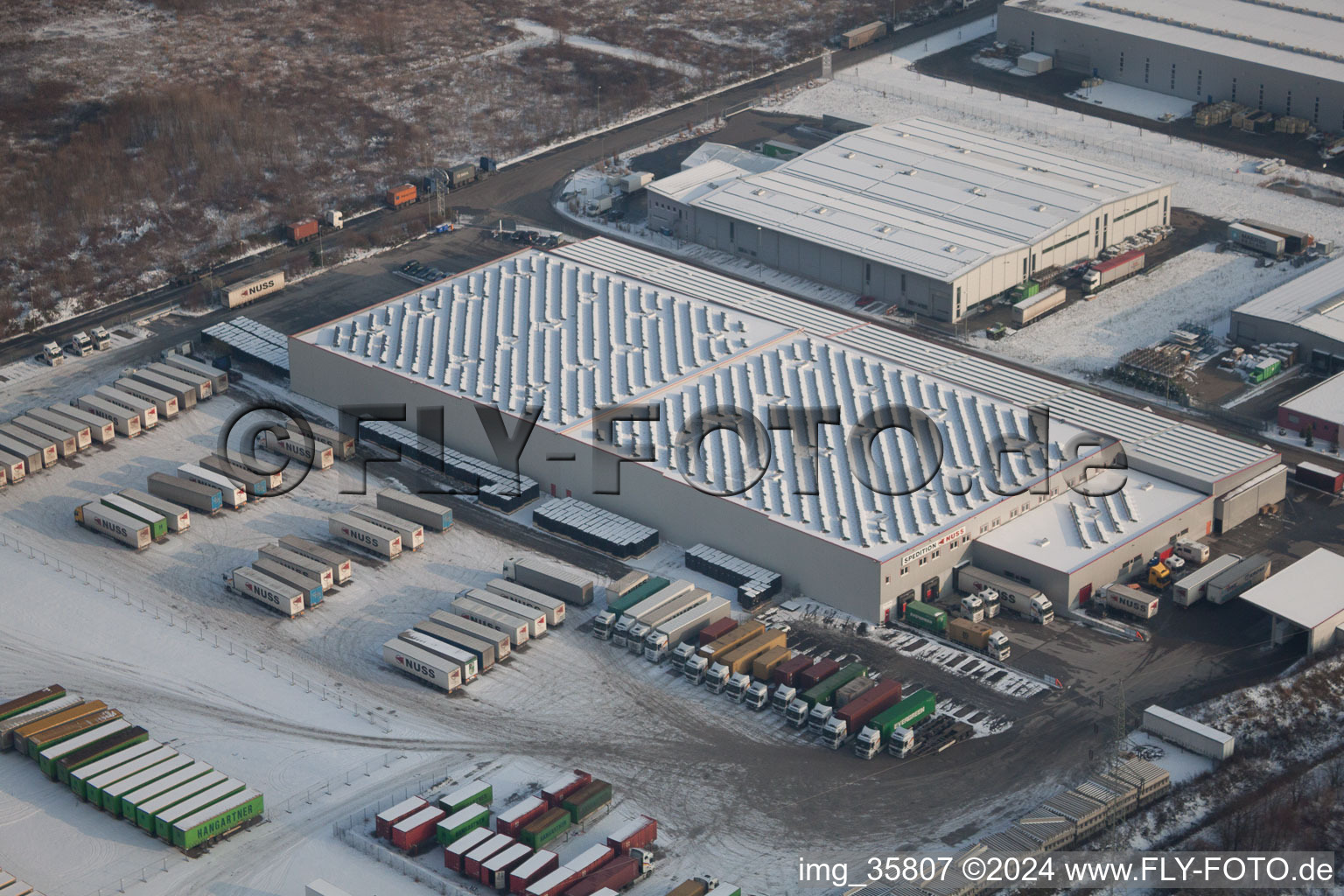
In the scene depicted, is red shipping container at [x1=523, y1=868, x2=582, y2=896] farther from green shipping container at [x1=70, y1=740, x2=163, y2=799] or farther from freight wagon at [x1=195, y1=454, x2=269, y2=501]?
freight wagon at [x1=195, y1=454, x2=269, y2=501]

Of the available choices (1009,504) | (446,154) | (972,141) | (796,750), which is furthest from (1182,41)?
(796,750)

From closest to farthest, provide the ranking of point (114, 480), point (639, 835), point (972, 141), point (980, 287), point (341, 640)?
point (639, 835) < point (341, 640) < point (114, 480) < point (980, 287) < point (972, 141)

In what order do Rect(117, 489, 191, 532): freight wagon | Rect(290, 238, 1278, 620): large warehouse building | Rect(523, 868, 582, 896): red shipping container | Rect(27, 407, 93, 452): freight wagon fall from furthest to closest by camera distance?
Rect(27, 407, 93, 452): freight wagon → Rect(117, 489, 191, 532): freight wagon → Rect(290, 238, 1278, 620): large warehouse building → Rect(523, 868, 582, 896): red shipping container

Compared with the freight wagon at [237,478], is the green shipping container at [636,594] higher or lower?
lower

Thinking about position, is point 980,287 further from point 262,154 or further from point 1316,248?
point 262,154

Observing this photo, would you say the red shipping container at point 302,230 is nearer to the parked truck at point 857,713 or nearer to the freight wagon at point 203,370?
the freight wagon at point 203,370

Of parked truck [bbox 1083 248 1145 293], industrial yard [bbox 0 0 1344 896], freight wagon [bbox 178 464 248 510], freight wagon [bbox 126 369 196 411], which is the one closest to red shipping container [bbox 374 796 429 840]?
industrial yard [bbox 0 0 1344 896]

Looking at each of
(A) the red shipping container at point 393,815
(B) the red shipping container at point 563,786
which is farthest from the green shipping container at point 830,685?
(A) the red shipping container at point 393,815
